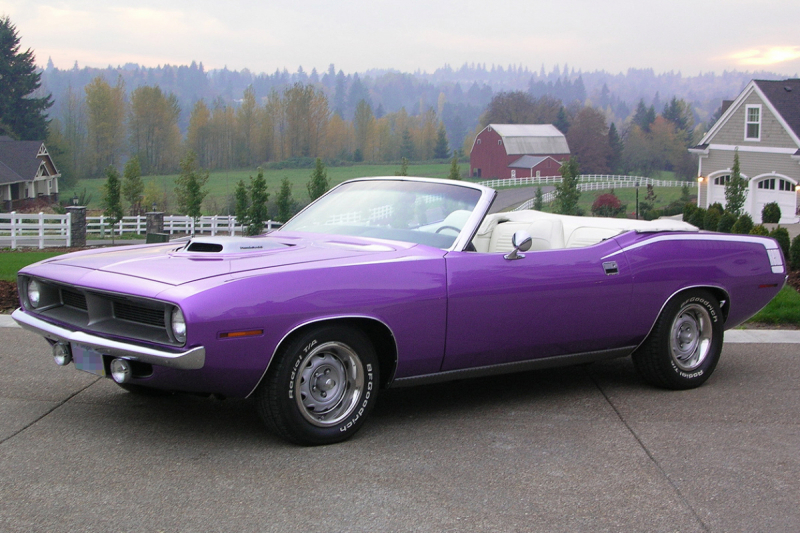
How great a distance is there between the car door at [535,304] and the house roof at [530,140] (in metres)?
104

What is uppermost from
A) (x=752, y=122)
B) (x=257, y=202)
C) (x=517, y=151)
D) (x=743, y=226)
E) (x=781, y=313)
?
(x=517, y=151)

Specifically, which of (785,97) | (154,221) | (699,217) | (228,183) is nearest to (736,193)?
(785,97)

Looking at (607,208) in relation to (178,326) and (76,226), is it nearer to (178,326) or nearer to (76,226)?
(76,226)

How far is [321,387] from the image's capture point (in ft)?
14.2

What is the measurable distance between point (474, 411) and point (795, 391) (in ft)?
7.80

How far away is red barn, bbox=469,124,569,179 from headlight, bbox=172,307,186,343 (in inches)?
3979

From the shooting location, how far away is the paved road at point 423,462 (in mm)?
3494

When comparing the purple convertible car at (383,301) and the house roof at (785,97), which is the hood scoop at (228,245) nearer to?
the purple convertible car at (383,301)

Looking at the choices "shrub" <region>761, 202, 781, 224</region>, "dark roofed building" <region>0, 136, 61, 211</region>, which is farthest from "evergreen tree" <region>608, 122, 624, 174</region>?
"shrub" <region>761, 202, 781, 224</region>

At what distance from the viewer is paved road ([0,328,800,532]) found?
3.49 metres

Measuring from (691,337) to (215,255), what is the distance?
11.0ft

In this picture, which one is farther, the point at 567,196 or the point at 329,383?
the point at 567,196

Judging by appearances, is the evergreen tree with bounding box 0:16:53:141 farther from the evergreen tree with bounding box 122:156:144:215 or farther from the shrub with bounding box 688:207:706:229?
the shrub with bounding box 688:207:706:229

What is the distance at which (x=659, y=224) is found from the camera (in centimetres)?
596
